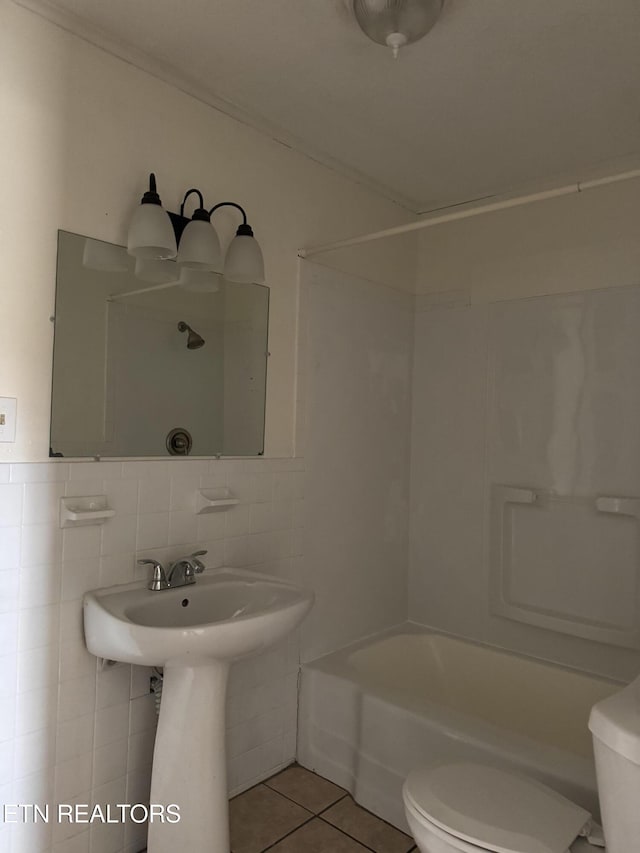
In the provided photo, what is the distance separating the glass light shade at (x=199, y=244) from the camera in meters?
1.86

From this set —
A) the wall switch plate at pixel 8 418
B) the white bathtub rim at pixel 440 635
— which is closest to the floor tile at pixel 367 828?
the white bathtub rim at pixel 440 635

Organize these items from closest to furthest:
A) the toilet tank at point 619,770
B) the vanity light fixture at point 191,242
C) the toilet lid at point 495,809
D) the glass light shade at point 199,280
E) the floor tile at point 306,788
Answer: the toilet tank at point 619,770
the toilet lid at point 495,809
the vanity light fixture at point 191,242
the glass light shade at point 199,280
the floor tile at point 306,788

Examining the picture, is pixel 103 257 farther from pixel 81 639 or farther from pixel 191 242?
pixel 81 639

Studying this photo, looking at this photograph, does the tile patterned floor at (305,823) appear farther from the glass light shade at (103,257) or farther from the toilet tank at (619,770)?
the glass light shade at (103,257)

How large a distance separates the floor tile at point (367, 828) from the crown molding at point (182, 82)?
2.33m

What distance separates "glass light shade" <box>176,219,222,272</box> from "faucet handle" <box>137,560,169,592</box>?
0.90 meters

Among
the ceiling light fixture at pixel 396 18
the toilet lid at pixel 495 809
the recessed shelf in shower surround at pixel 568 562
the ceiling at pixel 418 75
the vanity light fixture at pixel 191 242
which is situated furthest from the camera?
the recessed shelf in shower surround at pixel 568 562

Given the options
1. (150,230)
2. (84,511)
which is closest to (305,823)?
(84,511)

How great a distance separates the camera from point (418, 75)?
6.16 ft

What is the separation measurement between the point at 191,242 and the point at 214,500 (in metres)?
0.80

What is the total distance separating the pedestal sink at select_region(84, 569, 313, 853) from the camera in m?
1.58

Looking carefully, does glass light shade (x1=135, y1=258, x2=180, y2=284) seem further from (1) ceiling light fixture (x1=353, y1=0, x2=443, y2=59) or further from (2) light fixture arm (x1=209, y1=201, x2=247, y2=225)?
A: (1) ceiling light fixture (x1=353, y1=0, x2=443, y2=59)

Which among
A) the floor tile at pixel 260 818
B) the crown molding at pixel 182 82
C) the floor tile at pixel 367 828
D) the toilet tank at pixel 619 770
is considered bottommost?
the floor tile at pixel 367 828

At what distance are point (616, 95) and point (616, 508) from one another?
4.59ft
